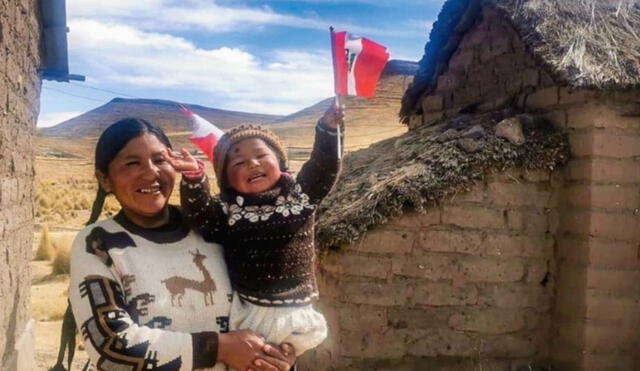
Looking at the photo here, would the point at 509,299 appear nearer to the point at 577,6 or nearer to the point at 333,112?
the point at 577,6

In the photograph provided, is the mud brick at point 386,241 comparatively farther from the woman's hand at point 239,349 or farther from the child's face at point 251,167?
the woman's hand at point 239,349

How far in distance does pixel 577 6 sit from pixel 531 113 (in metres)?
1.14

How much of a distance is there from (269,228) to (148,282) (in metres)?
0.57

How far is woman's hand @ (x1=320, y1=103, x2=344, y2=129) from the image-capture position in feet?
9.73

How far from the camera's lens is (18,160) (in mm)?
5277

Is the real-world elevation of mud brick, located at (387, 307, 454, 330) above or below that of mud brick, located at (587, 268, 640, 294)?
below

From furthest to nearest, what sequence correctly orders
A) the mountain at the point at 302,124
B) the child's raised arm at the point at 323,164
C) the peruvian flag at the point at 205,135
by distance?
the mountain at the point at 302,124 → the peruvian flag at the point at 205,135 → the child's raised arm at the point at 323,164

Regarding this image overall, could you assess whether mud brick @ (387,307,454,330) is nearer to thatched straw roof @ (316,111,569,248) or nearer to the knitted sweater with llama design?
thatched straw roof @ (316,111,569,248)

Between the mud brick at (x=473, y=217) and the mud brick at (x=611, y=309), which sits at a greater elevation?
the mud brick at (x=473, y=217)

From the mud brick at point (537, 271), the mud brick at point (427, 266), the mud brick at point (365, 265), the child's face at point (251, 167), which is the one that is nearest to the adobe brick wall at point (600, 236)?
the mud brick at point (537, 271)

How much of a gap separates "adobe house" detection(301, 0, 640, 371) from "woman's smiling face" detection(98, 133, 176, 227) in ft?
9.60

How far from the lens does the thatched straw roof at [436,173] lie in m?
5.27

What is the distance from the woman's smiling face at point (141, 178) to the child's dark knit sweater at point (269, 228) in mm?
148

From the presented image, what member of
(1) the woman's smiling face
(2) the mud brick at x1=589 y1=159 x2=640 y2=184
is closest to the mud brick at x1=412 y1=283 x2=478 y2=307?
(2) the mud brick at x1=589 y1=159 x2=640 y2=184
